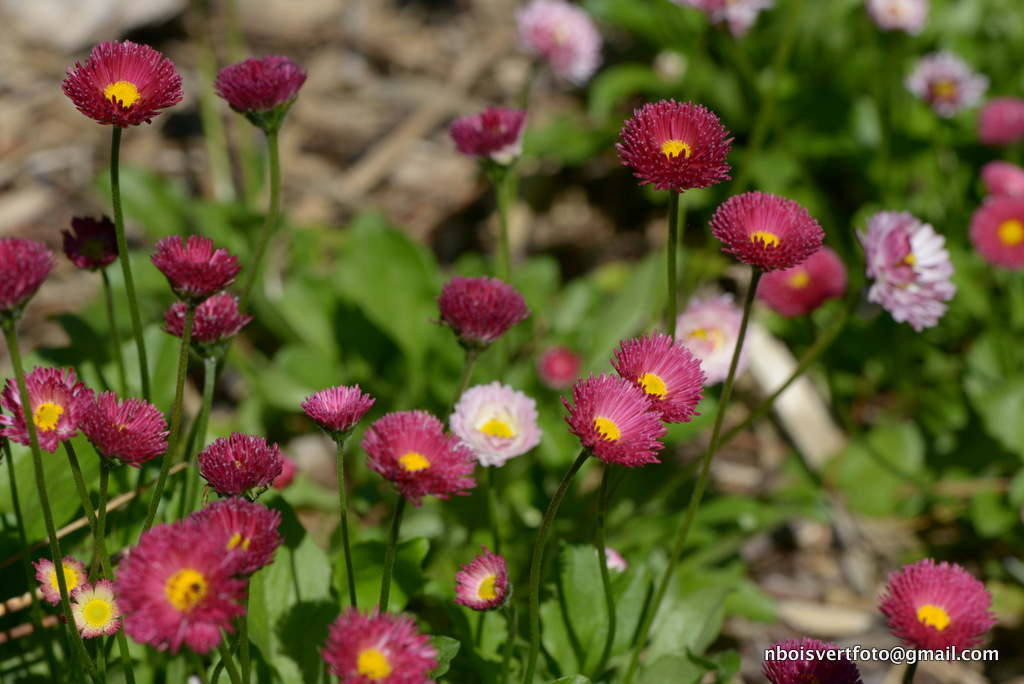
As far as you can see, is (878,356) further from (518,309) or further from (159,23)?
(159,23)

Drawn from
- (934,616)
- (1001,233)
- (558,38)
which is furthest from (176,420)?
(1001,233)

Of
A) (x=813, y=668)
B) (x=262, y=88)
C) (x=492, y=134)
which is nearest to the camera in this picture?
(x=813, y=668)

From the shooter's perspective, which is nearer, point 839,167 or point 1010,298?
point 1010,298

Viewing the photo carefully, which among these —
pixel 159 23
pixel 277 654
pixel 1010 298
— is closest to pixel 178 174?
pixel 159 23

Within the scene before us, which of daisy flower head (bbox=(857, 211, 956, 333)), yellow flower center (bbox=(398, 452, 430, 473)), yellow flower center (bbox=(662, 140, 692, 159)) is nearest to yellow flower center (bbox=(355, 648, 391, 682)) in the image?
yellow flower center (bbox=(398, 452, 430, 473))

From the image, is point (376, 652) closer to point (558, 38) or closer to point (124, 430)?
point (124, 430)

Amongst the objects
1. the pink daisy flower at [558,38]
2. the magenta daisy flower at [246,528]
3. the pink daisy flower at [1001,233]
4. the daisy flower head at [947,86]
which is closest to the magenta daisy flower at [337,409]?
the magenta daisy flower at [246,528]

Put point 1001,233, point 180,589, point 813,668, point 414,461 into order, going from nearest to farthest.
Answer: point 180,589, point 414,461, point 813,668, point 1001,233

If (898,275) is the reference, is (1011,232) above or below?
above

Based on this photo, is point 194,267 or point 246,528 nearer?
point 246,528
